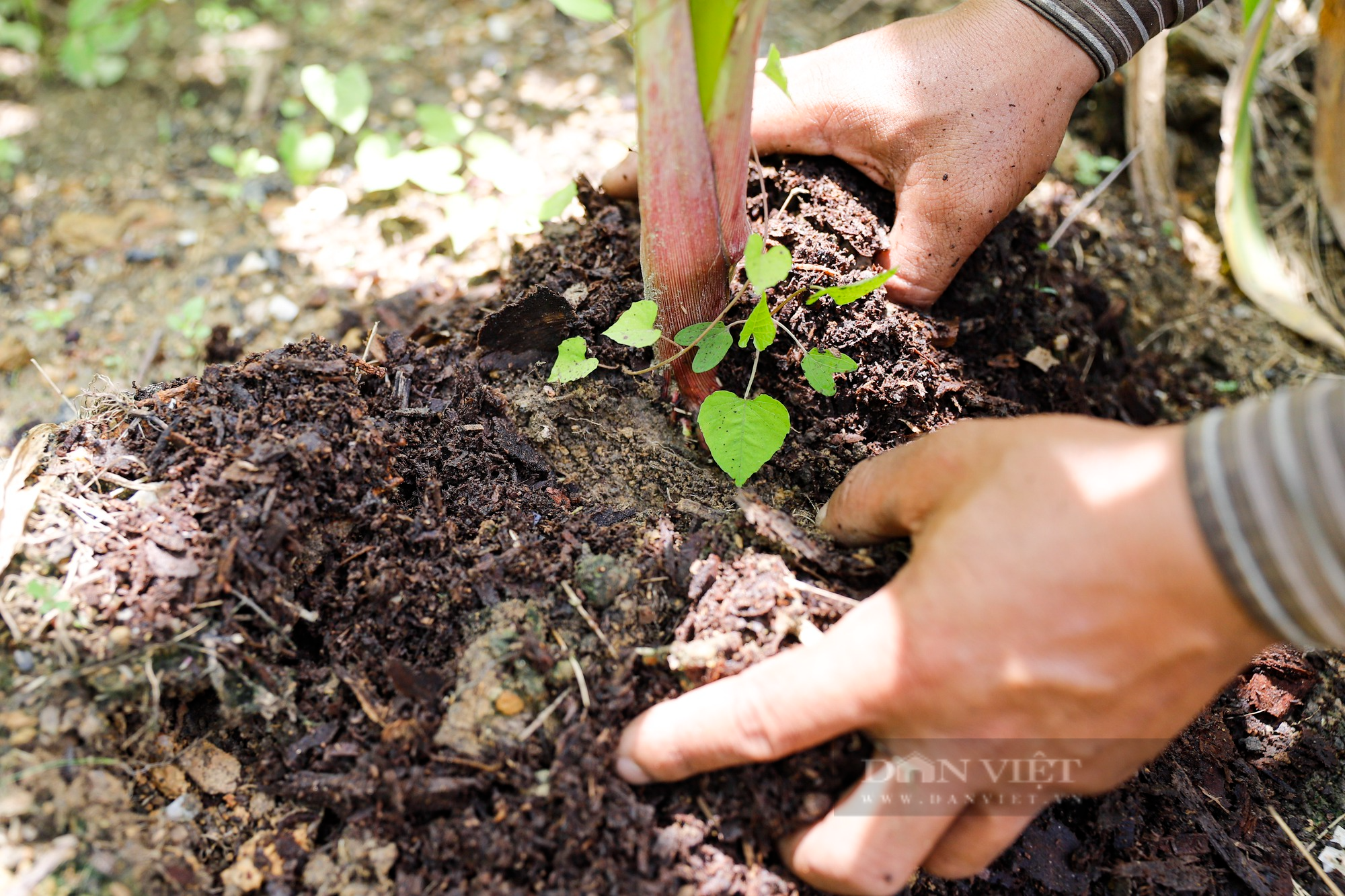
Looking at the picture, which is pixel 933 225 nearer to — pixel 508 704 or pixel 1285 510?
pixel 1285 510

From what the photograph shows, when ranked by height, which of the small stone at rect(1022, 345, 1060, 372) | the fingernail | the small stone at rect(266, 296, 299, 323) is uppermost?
the small stone at rect(1022, 345, 1060, 372)

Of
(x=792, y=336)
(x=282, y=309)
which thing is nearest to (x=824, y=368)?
(x=792, y=336)

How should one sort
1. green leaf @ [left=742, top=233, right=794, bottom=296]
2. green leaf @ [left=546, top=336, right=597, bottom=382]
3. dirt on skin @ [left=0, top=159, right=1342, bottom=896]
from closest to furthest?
dirt on skin @ [left=0, top=159, right=1342, bottom=896] < green leaf @ [left=742, top=233, right=794, bottom=296] < green leaf @ [left=546, top=336, right=597, bottom=382]

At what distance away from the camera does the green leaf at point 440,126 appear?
8.02 ft

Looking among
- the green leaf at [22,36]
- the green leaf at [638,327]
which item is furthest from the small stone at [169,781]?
the green leaf at [22,36]

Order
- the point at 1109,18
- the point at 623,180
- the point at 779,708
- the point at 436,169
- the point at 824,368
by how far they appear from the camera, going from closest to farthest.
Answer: the point at 779,708 → the point at 824,368 → the point at 1109,18 → the point at 623,180 → the point at 436,169

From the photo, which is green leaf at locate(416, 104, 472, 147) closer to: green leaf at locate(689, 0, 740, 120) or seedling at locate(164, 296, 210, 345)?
seedling at locate(164, 296, 210, 345)

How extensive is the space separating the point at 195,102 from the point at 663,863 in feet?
9.77

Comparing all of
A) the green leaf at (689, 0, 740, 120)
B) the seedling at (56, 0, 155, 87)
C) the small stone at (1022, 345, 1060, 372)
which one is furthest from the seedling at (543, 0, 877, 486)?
the seedling at (56, 0, 155, 87)

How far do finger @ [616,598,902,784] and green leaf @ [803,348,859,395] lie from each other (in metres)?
0.47

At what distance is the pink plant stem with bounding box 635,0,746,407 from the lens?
1.31 metres

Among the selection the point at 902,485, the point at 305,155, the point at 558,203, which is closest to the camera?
the point at 902,485

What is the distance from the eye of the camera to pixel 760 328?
1.45 meters

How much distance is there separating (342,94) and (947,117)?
182 centimetres
